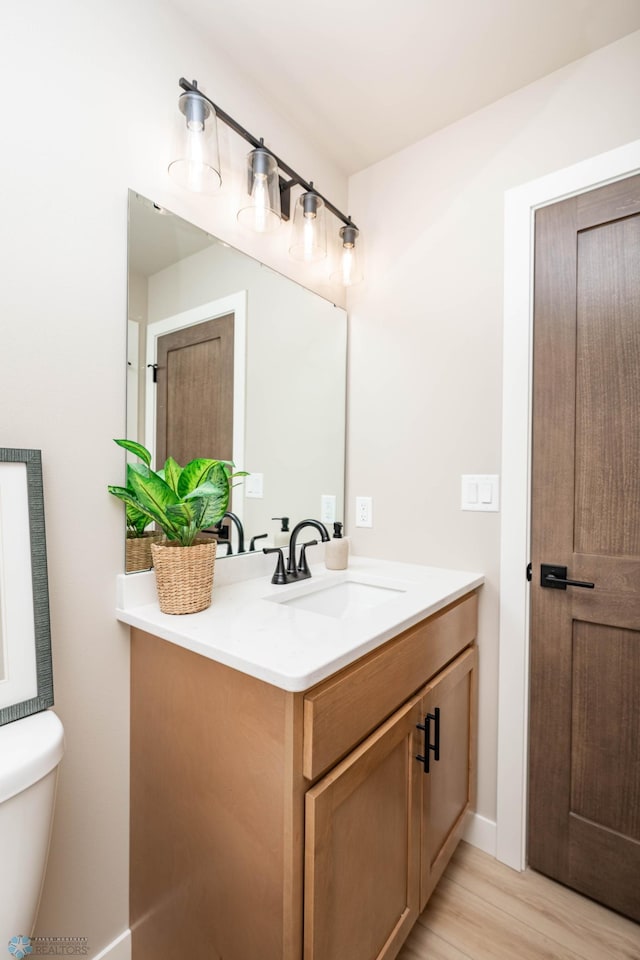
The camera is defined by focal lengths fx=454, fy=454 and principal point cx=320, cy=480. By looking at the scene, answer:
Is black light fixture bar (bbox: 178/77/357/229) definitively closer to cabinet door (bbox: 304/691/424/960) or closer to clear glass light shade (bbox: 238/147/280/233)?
clear glass light shade (bbox: 238/147/280/233)

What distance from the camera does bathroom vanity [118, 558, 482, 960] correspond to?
824 millimetres

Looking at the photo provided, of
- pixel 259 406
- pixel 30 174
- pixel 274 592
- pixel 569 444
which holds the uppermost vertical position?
pixel 30 174

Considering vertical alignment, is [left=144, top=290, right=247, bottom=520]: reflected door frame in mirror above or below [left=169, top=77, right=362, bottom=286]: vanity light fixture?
below

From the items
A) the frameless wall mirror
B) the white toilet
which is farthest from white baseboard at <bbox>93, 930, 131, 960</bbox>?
the frameless wall mirror

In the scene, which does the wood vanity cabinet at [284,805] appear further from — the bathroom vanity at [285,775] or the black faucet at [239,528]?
the black faucet at [239,528]

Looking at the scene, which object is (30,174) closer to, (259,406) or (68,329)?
(68,329)

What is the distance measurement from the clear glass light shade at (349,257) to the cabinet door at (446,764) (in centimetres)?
145

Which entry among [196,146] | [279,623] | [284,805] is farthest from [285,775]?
[196,146]

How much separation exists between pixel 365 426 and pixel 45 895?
1.64m

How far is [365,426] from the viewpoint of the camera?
1.87 metres

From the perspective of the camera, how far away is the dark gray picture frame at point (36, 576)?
2.99 ft

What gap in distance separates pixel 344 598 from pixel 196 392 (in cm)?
83

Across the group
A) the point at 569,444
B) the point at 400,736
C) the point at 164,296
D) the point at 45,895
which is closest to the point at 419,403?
the point at 569,444

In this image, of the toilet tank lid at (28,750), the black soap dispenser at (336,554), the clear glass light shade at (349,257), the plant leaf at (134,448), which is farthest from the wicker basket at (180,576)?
the clear glass light shade at (349,257)
